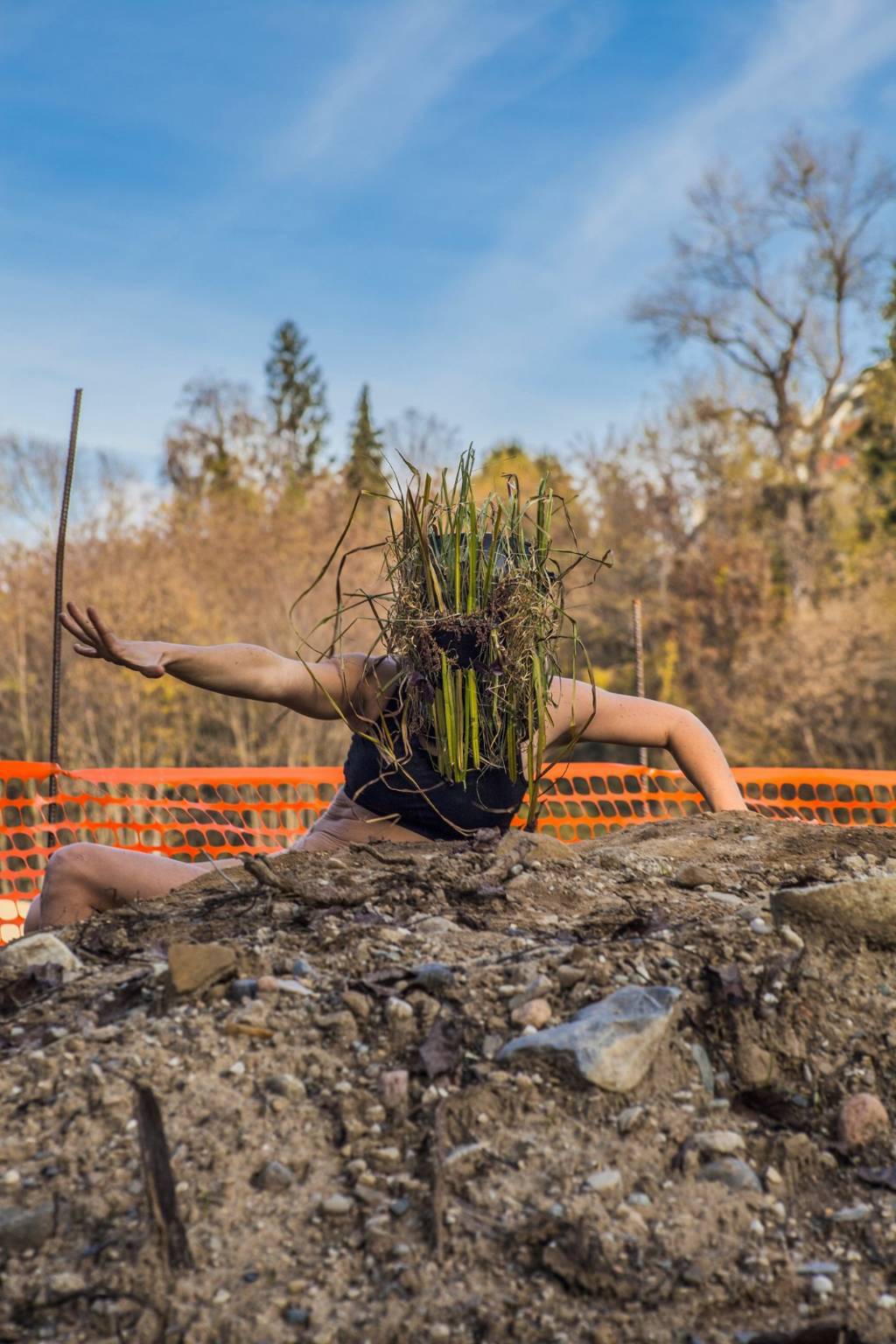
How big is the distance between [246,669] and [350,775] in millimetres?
482

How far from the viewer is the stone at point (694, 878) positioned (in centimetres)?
321

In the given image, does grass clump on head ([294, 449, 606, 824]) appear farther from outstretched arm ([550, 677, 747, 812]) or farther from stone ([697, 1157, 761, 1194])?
stone ([697, 1157, 761, 1194])

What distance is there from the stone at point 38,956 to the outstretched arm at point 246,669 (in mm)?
659

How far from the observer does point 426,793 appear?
3.41 m

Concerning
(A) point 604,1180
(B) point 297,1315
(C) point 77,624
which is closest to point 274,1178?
(B) point 297,1315

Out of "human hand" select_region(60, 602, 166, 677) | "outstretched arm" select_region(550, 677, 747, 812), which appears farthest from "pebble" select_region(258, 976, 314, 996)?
"outstretched arm" select_region(550, 677, 747, 812)

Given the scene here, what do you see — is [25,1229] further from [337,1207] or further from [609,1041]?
[609,1041]

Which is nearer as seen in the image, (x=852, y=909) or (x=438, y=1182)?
(x=438, y=1182)

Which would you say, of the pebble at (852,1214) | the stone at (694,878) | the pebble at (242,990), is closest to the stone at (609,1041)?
the pebble at (852,1214)

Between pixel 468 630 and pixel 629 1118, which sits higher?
pixel 468 630

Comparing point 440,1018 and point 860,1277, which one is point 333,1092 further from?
point 860,1277

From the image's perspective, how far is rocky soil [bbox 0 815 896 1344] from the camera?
6.04ft

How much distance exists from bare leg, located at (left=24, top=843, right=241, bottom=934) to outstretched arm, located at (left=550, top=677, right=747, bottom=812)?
1154 mm

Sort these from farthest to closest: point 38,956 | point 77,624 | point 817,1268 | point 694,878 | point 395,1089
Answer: point 694,878
point 77,624
point 38,956
point 395,1089
point 817,1268
